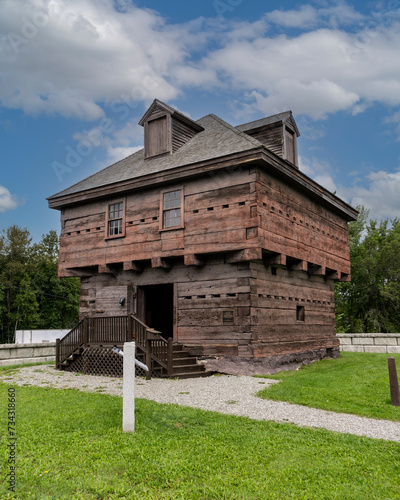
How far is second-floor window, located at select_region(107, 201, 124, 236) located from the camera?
675 inches

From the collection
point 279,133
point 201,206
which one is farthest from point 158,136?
point 279,133

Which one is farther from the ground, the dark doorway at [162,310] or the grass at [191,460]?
the dark doorway at [162,310]

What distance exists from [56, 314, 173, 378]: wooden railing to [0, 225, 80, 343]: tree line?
121 feet

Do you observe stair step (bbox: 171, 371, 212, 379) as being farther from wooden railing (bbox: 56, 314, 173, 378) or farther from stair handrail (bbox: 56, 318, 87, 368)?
stair handrail (bbox: 56, 318, 87, 368)

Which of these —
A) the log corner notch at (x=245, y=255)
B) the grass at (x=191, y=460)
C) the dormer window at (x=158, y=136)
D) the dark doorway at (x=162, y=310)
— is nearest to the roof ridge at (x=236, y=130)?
the dormer window at (x=158, y=136)

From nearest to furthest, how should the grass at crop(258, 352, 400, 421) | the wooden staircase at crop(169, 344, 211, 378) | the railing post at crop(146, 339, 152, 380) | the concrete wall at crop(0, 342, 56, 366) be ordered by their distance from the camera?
the grass at crop(258, 352, 400, 421) → the railing post at crop(146, 339, 152, 380) → the wooden staircase at crop(169, 344, 211, 378) → the concrete wall at crop(0, 342, 56, 366)

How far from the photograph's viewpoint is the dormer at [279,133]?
17797 mm

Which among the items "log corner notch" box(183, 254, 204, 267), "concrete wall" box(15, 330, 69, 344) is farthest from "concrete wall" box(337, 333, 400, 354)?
"concrete wall" box(15, 330, 69, 344)

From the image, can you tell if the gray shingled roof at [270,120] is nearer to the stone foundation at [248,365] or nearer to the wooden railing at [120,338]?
the stone foundation at [248,365]

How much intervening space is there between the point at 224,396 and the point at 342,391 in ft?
9.68

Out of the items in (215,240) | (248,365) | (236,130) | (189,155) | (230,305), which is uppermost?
(236,130)

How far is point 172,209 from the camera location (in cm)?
1568

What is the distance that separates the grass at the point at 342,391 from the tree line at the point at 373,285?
27328 millimetres

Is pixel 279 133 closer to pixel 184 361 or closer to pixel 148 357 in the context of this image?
pixel 184 361
